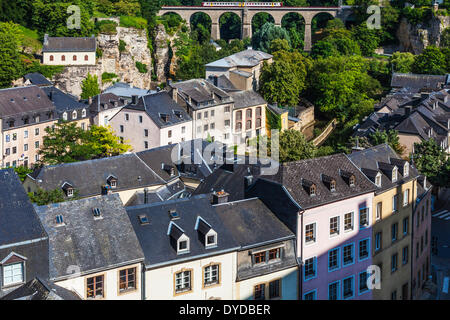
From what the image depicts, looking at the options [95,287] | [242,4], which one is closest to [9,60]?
[95,287]

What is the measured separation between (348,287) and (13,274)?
54.6 feet

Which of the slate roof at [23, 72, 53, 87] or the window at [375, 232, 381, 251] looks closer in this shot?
the window at [375, 232, 381, 251]

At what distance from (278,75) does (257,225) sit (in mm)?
48738

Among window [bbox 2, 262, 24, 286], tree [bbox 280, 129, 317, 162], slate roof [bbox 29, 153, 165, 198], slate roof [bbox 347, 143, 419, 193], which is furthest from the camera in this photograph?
tree [bbox 280, 129, 317, 162]

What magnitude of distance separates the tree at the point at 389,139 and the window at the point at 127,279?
31.8 meters

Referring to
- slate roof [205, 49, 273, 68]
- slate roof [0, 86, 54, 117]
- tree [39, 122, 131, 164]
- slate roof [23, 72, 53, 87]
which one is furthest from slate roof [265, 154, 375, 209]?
slate roof [23, 72, 53, 87]

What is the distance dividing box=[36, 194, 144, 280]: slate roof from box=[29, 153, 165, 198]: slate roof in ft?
56.7

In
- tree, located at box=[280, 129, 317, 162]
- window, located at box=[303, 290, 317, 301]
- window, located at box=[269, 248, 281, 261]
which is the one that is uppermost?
window, located at box=[269, 248, 281, 261]

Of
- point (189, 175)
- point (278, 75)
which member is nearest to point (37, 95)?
point (189, 175)

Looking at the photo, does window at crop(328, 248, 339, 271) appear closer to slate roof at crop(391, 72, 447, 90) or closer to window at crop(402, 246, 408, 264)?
window at crop(402, 246, 408, 264)

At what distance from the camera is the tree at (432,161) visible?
50219 millimetres

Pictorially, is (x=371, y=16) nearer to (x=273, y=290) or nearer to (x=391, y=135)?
(x=391, y=135)

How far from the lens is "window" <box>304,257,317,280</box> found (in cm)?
3149

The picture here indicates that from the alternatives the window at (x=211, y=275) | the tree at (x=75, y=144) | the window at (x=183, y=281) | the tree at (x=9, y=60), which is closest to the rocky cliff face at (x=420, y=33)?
the tree at (x=75, y=144)
